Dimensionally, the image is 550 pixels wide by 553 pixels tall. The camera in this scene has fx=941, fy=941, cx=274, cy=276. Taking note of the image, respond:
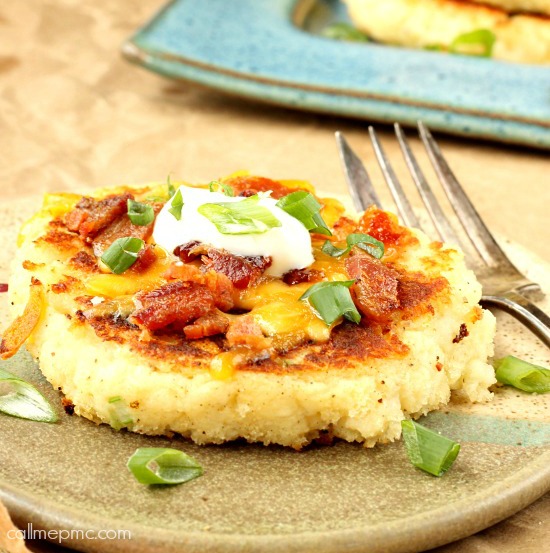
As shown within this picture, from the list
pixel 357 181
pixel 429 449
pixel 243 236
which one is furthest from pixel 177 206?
pixel 357 181

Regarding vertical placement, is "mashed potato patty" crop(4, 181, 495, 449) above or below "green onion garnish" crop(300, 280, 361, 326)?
below

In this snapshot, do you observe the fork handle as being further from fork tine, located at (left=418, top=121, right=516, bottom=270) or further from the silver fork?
fork tine, located at (left=418, top=121, right=516, bottom=270)

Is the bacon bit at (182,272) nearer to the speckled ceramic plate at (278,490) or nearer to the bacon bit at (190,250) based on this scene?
the bacon bit at (190,250)

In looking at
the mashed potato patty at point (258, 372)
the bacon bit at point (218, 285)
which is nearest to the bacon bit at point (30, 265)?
the mashed potato patty at point (258, 372)

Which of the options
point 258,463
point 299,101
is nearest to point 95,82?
point 299,101

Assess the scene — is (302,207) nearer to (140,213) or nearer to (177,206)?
(177,206)

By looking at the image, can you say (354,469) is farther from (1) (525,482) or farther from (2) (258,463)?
(1) (525,482)

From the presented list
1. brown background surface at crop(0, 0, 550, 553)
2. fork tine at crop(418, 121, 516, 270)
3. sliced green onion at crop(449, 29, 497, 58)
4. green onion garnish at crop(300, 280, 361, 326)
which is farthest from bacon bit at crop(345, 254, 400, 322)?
sliced green onion at crop(449, 29, 497, 58)
